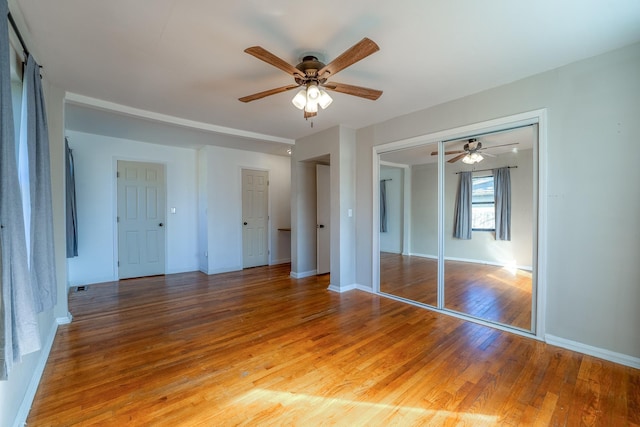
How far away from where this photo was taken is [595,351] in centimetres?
224

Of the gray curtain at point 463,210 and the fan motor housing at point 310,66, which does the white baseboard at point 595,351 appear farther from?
the fan motor housing at point 310,66

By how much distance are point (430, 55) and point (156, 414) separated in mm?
3173

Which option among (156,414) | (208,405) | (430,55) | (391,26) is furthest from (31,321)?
(430,55)

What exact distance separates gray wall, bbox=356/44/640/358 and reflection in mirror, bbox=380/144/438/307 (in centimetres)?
122

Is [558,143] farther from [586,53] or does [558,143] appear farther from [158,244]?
[158,244]

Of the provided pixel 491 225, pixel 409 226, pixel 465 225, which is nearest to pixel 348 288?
pixel 409 226

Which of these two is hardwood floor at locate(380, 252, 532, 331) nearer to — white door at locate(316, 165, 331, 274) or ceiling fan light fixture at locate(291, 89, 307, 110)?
white door at locate(316, 165, 331, 274)

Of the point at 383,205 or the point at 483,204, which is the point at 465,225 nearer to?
the point at 483,204

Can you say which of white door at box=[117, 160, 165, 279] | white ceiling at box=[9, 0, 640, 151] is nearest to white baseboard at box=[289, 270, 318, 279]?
white door at box=[117, 160, 165, 279]

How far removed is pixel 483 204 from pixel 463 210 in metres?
0.23

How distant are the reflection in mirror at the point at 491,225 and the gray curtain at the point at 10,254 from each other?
3571 mm

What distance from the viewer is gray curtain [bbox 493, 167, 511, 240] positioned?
3.08 meters

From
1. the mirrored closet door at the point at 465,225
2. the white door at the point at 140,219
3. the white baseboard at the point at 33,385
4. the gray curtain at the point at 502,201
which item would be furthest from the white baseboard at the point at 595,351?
the white door at the point at 140,219

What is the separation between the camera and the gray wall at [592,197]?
211 cm
